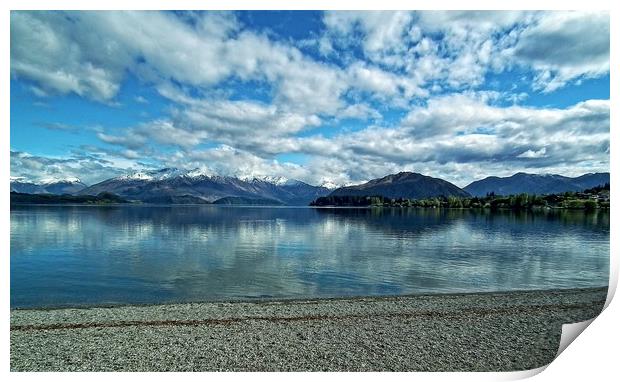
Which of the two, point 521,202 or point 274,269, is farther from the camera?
point 521,202

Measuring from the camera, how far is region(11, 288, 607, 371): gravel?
888 cm

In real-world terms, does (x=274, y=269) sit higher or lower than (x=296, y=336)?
lower

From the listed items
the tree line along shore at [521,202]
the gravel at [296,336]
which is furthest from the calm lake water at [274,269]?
the tree line along shore at [521,202]

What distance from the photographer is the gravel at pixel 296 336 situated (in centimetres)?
888

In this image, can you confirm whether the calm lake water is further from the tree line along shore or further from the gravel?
the tree line along shore

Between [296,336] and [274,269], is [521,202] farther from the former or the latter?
[296,336]

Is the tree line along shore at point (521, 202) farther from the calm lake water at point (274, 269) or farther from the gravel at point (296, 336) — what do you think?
the gravel at point (296, 336)

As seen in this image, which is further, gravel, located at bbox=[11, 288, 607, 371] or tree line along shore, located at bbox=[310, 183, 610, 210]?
tree line along shore, located at bbox=[310, 183, 610, 210]

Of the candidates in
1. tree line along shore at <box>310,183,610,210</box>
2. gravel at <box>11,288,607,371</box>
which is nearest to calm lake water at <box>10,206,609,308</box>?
gravel at <box>11,288,607,371</box>

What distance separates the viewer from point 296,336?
10445 millimetres

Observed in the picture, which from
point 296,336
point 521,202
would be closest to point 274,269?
point 296,336

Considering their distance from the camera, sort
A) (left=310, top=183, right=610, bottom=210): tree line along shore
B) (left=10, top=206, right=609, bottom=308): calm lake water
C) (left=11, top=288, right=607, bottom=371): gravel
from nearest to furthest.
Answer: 1. (left=11, top=288, right=607, bottom=371): gravel
2. (left=10, top=206, right=609, bottom=308): calm lake water
3. (left=310, top=183, right=610, bottom=210): tree line along shore

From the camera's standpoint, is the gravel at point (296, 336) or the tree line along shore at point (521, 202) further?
the tree line along shore at point (521, 202)

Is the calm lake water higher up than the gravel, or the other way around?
the gravel
